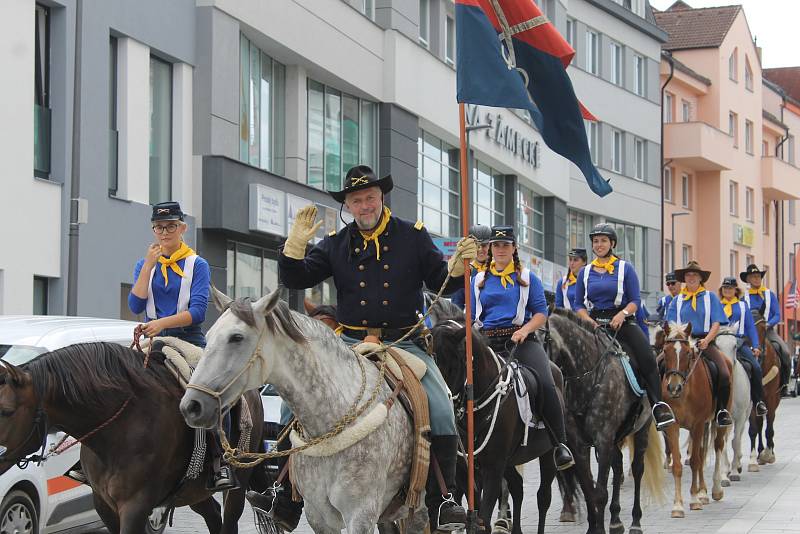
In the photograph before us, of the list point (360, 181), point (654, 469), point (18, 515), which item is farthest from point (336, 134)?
point (360, 181)

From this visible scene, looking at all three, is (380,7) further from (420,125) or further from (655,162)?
(655,162)

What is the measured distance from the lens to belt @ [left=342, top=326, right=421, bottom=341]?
7723mm

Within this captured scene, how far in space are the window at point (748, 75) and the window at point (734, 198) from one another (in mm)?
5117

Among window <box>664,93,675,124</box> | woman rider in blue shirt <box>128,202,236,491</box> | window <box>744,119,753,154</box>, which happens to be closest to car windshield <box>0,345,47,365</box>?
woman rider in blue shirt <box>128,202,236,491</box>

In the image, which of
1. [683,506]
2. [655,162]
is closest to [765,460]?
[683,506]

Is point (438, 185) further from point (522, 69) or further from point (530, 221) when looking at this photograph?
point (522, 69)

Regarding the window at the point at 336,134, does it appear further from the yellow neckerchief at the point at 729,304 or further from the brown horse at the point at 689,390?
the brown horse at the point at 689,390

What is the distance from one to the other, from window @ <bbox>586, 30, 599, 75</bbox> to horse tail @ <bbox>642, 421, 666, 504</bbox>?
3647 centimetres

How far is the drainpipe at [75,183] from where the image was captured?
62.2 ft

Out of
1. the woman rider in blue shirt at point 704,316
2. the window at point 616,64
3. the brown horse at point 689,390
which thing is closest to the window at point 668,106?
the window at point 616,64

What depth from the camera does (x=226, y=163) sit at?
23.8 metres

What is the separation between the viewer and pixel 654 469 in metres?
13.3

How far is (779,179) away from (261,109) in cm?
4788

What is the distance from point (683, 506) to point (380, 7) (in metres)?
19.6
